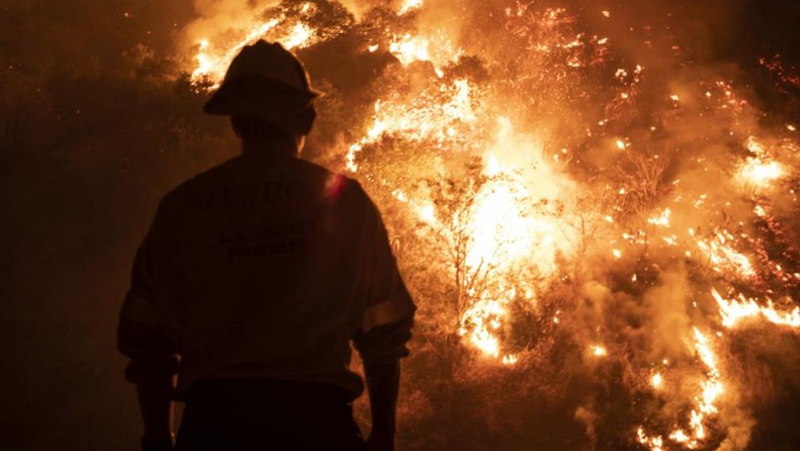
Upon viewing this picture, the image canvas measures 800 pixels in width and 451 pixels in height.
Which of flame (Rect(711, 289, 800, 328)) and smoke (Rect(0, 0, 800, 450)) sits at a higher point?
smoke (Rect(0, 0, 800, 450))

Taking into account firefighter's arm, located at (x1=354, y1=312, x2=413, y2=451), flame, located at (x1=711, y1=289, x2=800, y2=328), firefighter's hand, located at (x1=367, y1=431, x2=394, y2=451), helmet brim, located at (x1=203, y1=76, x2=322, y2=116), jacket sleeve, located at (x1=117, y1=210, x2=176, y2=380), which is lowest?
flame, located at (x1=711, y1=289, x2=800, y2=328)

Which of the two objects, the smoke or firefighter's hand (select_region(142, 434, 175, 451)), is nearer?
firefighter's hand (select_region(142, 434, 175, 451))

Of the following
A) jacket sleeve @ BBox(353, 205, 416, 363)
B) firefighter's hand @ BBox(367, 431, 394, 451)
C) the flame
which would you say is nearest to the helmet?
jacket sleeve @ BBox(353, 205, 416, 363)

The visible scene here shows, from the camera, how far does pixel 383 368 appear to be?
203cm

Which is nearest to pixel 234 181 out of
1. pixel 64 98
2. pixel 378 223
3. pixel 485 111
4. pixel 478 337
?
pixel 378 223

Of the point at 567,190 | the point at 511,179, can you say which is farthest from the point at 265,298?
the point at 567,190

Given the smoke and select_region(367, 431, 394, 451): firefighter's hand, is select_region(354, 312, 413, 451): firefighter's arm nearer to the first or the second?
select_region(367, 431, 394, 451): firefighter's hand

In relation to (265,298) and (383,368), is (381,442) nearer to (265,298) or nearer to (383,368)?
(383,368)

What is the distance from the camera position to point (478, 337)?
8438 mm

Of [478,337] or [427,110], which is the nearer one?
[478,337]

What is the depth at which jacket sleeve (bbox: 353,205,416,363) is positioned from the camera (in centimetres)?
197

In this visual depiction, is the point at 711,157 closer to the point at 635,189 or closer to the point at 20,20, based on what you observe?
the point at 635,189

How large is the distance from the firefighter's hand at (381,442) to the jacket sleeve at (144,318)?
78cm

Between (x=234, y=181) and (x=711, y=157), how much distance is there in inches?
457
